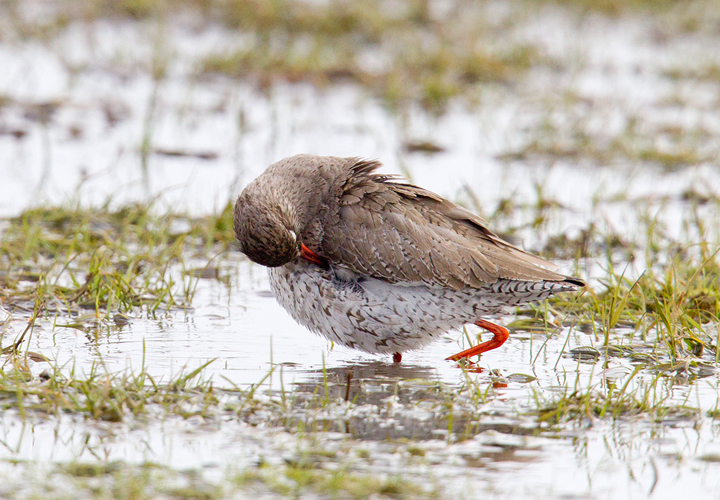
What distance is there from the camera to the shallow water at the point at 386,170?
440 cm

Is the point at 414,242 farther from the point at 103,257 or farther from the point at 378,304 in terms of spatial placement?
the point at 103,257

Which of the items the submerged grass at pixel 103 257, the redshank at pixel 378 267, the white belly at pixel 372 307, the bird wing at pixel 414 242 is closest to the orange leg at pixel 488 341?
the redshank at pixel 378 267

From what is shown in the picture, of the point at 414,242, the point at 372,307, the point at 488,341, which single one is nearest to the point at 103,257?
the point at 372,307

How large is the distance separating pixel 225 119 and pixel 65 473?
801 centimetres

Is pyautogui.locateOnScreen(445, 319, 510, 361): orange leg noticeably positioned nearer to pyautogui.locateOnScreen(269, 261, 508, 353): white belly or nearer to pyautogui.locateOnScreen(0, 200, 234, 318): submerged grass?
pyautogui.locateOnScreen(269, 261, 508, 353): white belly

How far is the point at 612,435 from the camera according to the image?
4754mm

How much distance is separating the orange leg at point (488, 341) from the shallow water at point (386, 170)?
9 centimetres

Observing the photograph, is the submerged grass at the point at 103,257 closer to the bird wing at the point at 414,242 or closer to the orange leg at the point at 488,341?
the bird wing at the point at 414,242

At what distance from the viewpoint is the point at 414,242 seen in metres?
5.88

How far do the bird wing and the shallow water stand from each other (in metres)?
0.54

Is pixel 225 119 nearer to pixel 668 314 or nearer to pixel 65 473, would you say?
pixel 668 314

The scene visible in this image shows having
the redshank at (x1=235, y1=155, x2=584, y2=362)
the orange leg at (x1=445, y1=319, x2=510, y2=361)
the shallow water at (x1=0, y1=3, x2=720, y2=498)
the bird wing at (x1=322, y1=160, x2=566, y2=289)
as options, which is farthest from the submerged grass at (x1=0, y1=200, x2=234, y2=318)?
the orange leg at (x1=445, y1=319, x2=510, y2=361)

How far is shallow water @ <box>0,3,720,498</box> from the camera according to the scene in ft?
14.4

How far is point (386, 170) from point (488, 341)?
13.5 feet
